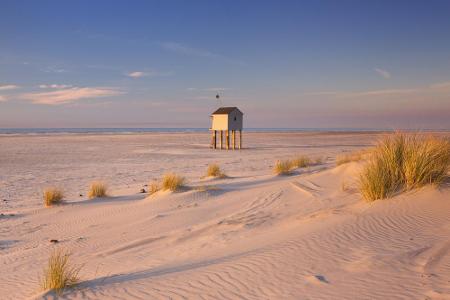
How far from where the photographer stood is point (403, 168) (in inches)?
287

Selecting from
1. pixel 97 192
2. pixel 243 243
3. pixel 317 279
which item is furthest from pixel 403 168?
pixel 97 192

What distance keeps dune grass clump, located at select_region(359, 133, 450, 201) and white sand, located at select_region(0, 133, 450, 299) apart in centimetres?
36

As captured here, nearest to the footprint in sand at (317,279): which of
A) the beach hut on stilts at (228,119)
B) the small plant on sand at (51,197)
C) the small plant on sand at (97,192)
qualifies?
the small plant on sand at (51,197)

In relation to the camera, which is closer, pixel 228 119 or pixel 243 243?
pixel 243 243

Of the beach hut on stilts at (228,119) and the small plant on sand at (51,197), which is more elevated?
the beach hut on stilts at (228,119)

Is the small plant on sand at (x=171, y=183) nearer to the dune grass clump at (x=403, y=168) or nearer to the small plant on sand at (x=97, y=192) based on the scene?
the small plant on sand at (x=97, y=192)

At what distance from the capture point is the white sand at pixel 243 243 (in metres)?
3.86

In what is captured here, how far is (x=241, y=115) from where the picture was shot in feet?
107

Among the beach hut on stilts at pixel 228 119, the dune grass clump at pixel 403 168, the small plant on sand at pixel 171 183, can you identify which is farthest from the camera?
the beach hut on stilts at pixel 228 119

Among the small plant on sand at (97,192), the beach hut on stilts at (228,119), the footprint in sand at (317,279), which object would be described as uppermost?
the beach hut on stilts at (228,119)

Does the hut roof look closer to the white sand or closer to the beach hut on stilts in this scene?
the beach hut on stilts

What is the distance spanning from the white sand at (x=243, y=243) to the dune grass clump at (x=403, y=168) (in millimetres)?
358

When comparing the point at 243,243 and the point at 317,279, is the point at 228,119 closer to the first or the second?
the point at 243,243

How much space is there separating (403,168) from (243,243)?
3.58 metres
